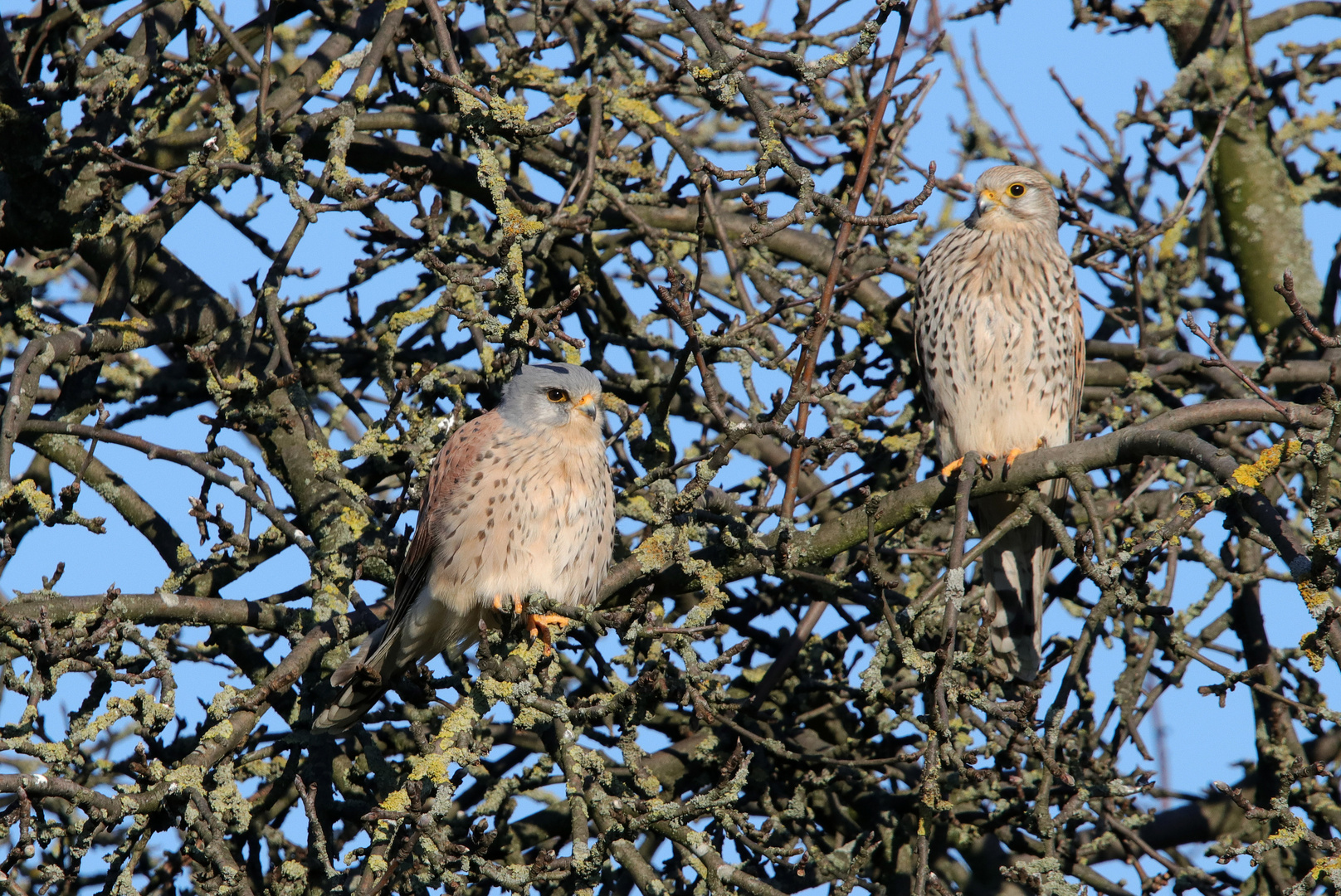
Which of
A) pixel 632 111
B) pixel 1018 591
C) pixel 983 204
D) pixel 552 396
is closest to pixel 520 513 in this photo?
pixel 552 396

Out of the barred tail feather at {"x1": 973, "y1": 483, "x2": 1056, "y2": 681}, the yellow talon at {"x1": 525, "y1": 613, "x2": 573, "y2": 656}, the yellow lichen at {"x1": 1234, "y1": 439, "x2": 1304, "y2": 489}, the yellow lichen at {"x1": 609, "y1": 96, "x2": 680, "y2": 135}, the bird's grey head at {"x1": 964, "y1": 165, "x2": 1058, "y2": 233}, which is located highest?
the bird's grey head at {"x1": 964, "y1": 165, "x2": 1058, "y2": 233}

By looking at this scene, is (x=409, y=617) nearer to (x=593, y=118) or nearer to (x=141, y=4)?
(x=593, y=118)

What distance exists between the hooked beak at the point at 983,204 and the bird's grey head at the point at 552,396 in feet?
5.91

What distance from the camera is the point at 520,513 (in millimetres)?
4059

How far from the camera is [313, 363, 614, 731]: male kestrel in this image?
4.02m

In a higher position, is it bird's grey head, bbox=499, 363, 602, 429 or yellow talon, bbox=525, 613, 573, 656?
bird's grey head, bbox=499, 363, 602, 429

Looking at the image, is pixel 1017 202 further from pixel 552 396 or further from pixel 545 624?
pixel 545 624

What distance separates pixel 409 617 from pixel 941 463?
2038 mm

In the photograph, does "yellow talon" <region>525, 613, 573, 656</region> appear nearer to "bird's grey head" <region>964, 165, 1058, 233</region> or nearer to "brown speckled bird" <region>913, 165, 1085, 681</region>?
"brown speckled bird" <region>913, 165, 1085, 681</region>

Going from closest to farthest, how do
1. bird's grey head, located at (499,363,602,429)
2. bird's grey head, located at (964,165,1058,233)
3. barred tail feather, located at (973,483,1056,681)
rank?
1. bird's grey head, located at (499,363,602,429)
2. barred tail feather, located at (973,483,1056,681)
3. bird's grey head, located at (964,165,1058,233)

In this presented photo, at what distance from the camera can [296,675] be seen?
3.35 metres

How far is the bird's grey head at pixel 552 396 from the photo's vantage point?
3990 mm

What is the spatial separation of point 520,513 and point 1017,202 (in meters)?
2.35

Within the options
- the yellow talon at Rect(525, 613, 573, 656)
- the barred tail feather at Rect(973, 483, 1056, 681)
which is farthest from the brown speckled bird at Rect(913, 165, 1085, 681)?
the yellow talon at Rect(525, 613, 573, 656)
